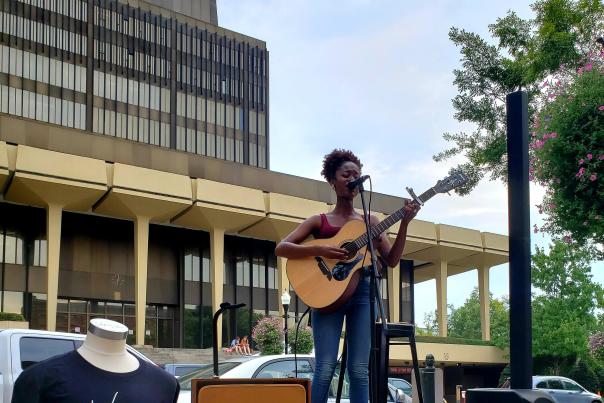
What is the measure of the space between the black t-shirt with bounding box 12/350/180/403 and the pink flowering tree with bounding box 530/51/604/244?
8239 mm

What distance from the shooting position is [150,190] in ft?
121

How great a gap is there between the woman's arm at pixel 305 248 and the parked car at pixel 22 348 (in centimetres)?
317

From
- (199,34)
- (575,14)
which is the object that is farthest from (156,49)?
(575,14)

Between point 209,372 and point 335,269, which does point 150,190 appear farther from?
point 335,269

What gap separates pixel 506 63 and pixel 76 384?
16.4 meters

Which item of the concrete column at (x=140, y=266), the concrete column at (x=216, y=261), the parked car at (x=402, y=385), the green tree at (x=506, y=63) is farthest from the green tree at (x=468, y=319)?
the parked car at (x=402, y=385)

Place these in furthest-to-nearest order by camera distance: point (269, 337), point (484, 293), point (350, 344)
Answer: point (484, 293) < point (269, 337) < point (350, 344)

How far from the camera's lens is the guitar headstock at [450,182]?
5254 millimetres

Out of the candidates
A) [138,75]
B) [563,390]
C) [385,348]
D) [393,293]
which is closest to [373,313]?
[385,348]

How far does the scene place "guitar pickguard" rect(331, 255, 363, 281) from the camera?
493cm

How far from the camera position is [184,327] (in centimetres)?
4481

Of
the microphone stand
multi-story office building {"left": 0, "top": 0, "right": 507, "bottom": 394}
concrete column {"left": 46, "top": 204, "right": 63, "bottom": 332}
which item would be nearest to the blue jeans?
the microphone stand

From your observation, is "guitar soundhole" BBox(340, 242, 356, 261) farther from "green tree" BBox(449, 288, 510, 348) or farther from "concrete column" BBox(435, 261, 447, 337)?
"green tree" BBox(449, 288, 510, 348)

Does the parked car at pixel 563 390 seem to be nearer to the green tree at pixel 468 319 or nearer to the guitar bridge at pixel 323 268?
the guitar bridge at pixel 323 268
